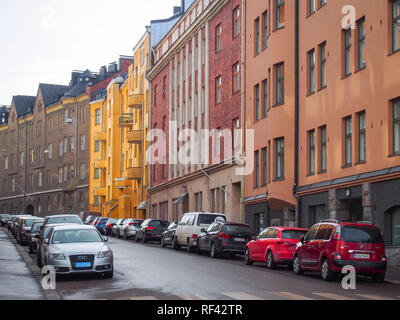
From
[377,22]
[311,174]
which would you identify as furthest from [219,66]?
[377,22]

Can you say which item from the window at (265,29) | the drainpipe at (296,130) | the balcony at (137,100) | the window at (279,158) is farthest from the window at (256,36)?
the balcony at (137,100)

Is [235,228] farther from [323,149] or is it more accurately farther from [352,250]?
[352,250]

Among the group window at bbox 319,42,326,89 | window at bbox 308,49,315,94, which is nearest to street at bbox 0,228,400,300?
window at bbox 319,42,326,89

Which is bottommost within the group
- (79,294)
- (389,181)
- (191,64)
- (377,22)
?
(79,294)

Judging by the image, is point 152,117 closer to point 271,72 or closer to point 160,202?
point 160,202

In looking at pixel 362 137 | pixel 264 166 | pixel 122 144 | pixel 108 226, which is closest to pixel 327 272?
pixel 362 137

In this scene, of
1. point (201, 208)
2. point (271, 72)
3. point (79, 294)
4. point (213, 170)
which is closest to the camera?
point (79, 294)

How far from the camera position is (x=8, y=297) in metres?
15.5

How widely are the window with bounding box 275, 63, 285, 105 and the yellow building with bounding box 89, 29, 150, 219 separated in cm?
3322

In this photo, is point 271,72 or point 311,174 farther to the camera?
point 271,72

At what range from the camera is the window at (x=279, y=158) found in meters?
35.7

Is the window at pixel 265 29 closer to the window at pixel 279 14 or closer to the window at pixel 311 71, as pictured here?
the window at pixel 279 14

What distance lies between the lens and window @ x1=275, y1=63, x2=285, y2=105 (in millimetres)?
35875

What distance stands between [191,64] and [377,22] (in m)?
28.5
